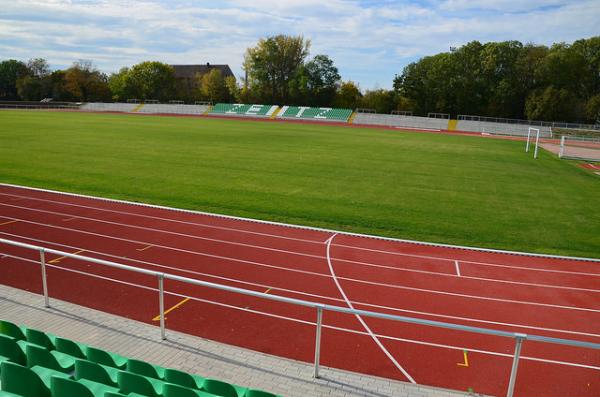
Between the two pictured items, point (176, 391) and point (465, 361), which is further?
point (465, 361)

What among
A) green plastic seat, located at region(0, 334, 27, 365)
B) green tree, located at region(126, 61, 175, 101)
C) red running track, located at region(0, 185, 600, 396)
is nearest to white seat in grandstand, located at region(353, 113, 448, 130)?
green tree, located at region(126, 61, 175, 101)

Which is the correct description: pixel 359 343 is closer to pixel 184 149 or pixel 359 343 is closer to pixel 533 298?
pixel 533 298

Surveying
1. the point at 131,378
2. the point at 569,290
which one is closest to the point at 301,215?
the point at 569,290

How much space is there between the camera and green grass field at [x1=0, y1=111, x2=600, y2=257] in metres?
14.5

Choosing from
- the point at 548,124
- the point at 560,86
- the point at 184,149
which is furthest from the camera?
the point at 560,86

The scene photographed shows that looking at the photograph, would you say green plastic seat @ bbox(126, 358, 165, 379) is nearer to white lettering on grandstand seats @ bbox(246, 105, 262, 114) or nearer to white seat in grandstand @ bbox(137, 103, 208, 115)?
white lettering on grandstand seats @ bbox(246, 105, 262, 114)

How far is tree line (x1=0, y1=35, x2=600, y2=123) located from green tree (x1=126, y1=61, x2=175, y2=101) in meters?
0.19

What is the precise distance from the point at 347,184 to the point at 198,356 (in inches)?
569

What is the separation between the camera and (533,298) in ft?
31.2

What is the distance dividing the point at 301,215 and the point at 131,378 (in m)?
10.9

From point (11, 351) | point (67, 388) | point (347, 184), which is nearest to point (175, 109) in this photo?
point (347, 184)

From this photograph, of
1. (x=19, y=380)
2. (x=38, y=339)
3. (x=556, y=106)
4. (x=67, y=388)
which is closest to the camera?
(x=67, y=388)

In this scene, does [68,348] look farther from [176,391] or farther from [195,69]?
[195,69]

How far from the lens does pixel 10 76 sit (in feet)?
302
